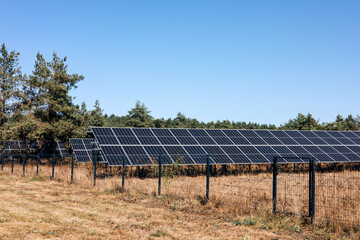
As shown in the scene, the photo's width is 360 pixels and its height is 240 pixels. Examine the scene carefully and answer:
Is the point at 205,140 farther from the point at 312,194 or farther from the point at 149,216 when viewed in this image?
the point at 312,194

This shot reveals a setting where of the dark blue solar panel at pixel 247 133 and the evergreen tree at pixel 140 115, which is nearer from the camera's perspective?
the dark blue solar panel at pixel 247 133

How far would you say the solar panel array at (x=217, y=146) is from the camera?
2719cm

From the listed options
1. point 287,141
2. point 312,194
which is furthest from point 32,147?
point 312,194

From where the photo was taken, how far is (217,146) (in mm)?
31266

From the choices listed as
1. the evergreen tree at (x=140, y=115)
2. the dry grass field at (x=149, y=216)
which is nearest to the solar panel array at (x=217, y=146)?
the dry grass field at (x=149, y=216)

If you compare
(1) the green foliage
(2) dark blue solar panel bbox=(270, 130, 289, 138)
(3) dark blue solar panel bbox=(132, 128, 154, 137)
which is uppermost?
(1) the green foliage

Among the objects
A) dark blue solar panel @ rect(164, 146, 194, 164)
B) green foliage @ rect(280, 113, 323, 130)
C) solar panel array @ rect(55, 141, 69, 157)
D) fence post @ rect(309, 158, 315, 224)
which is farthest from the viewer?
green foliage @ rect(280, 113, 323, 130)

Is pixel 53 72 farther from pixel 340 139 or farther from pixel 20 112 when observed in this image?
pixel 340 139

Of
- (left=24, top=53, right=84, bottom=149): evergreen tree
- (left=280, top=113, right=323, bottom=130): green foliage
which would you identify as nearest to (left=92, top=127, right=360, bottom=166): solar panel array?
(left=24, top=53, right=84, bottom=149): evergreen tree

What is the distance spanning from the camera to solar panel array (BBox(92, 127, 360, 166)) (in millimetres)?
27188

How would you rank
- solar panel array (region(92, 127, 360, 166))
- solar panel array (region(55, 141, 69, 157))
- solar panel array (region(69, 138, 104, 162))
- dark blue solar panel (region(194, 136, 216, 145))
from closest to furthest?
solar panel array (region(92, 127, 360, 166))
dark blue solar panel (region(194, 136, 216, 145))
solar panel array (region(69, 138, 104, 162))
solar panel array (region(55, 141, 69, 157))

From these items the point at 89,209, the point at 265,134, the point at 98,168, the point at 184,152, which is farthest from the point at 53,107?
the point at 89,209

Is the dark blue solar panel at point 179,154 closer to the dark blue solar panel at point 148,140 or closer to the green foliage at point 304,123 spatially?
the dark blue solar panel at point 148,140

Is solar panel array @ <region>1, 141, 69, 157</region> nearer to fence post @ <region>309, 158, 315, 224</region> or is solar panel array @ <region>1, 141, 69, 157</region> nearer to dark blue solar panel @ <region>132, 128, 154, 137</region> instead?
dark blue solar panel @ <region>132, 128, 154, 137</region>
